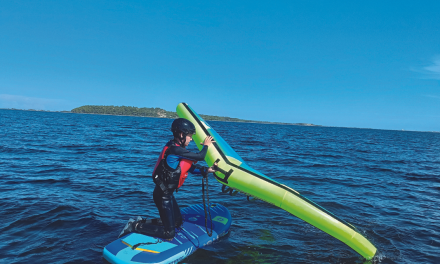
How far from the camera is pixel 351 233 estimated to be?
16.5 feet

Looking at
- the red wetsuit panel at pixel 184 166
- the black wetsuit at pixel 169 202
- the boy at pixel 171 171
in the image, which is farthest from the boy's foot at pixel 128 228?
the red wetsuit panel at pixel 184 166

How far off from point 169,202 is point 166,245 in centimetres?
84

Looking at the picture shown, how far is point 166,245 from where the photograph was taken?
501 centimetres

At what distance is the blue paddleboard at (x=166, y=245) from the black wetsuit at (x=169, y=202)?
0.48 feet

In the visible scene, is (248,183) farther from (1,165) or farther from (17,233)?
(1,165)

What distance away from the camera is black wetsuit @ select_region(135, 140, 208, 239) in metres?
4.66

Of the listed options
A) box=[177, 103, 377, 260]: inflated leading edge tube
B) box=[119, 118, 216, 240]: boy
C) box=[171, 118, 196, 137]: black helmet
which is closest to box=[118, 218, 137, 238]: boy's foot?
box=[119, 118, 216, 240]: boy

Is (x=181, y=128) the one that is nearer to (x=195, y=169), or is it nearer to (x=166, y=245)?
(x=195, y=169)

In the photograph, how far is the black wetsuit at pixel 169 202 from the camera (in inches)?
183

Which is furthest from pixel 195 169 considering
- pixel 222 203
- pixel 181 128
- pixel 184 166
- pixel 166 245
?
pixel 222 203

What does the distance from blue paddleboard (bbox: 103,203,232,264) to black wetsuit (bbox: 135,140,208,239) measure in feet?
0.48

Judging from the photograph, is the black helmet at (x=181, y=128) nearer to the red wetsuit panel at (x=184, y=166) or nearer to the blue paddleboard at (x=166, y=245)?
the red wetsuit panel at (x=184, y=166)

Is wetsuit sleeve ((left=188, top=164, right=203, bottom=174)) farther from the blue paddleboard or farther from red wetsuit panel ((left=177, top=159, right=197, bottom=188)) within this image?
the blue paddleboard

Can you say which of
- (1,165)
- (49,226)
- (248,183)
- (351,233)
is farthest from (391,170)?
(1,165)
